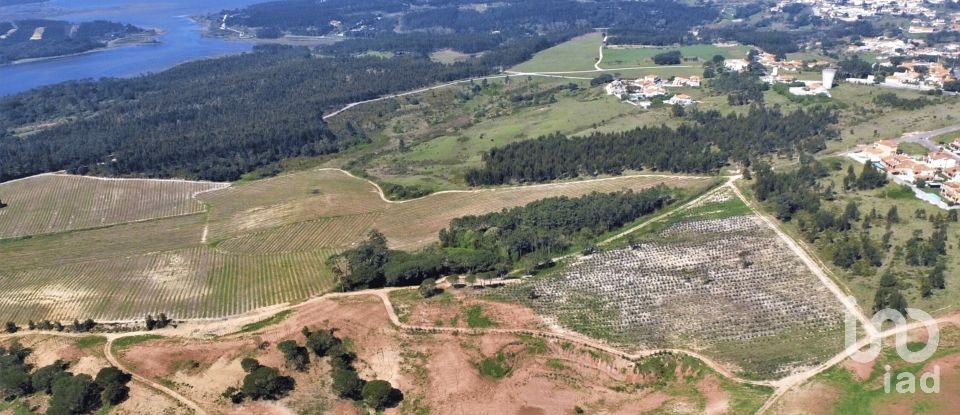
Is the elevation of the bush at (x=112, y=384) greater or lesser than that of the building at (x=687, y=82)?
lesser

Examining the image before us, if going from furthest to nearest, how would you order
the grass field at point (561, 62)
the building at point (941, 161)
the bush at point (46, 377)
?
1. the grass field at point (561, 62)
2. the building at point (941, 161)
3. the bush at point (46, 377)

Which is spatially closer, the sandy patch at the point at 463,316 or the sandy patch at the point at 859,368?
the sandy patch at the point at 859,368

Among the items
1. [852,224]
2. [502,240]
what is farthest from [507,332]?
[852,224]

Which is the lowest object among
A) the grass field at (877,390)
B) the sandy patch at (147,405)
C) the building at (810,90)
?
the sandy patch at (147,405)

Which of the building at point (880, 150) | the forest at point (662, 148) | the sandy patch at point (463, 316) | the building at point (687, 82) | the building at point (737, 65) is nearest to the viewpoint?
the sandy patch at point (463, 316)

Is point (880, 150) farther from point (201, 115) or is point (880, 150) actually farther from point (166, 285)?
point (201, 115)

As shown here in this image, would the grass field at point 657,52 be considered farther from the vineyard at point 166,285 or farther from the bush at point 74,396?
the bush at point 74,396

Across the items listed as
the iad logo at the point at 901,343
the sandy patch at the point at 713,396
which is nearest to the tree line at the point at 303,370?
the sandy patch at the point at 713,396
